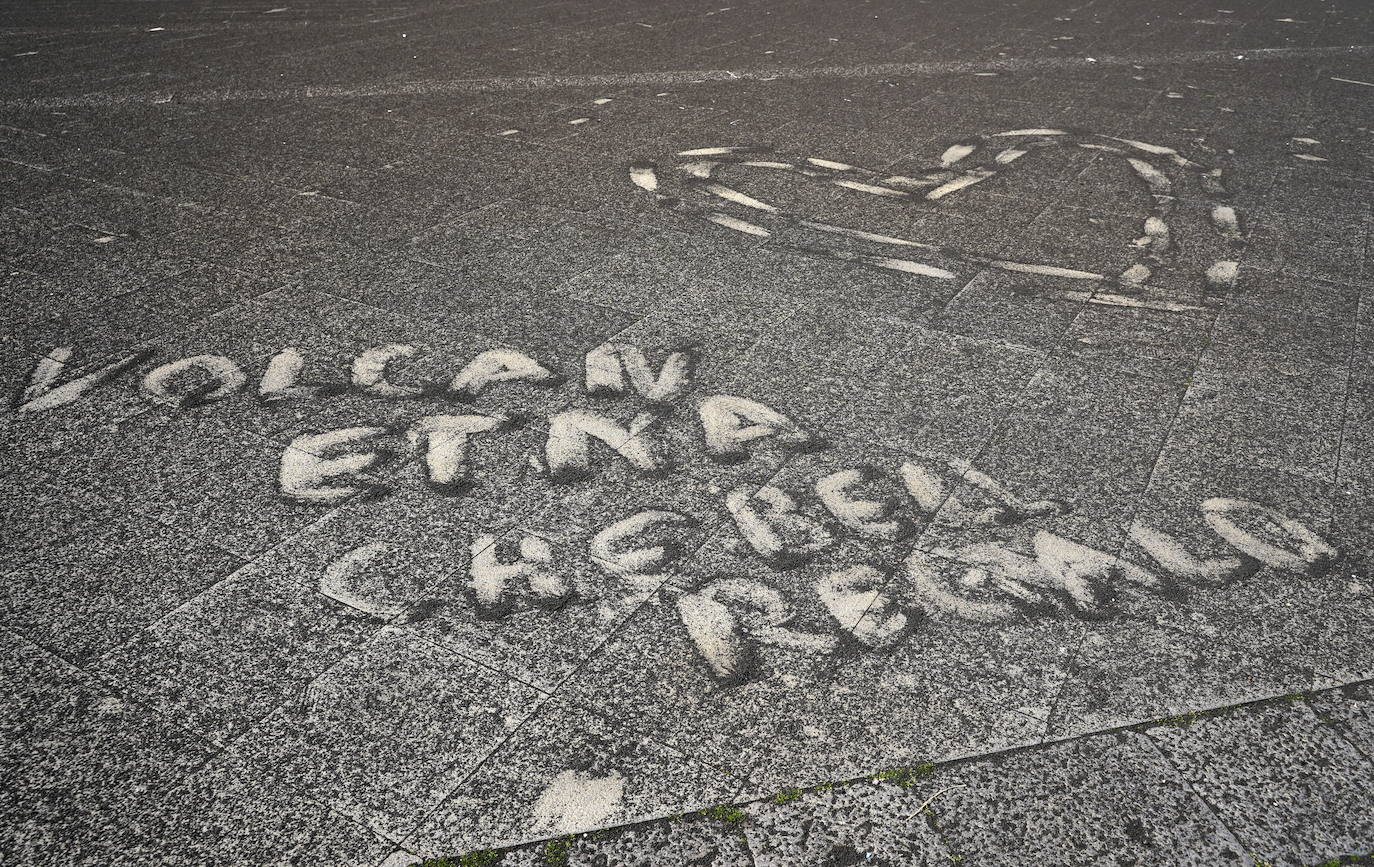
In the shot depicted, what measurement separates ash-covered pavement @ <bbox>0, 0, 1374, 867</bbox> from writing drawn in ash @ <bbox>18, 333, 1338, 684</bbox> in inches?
0.6

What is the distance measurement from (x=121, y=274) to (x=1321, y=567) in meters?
4.18

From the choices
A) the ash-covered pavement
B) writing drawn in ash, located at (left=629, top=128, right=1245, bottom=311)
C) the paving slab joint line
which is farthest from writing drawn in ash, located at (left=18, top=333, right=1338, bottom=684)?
writing drawn in ash, located at (left=629, top=128, right=1245, bottom=311)

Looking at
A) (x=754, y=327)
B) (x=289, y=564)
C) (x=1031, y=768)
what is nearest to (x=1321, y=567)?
(x=1031, y=768)

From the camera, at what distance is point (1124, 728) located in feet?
6.60

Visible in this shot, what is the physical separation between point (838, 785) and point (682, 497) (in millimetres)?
992

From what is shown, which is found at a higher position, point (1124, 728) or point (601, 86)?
point (601, 86)

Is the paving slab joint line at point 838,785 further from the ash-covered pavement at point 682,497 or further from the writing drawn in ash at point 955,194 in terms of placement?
the writing drawn in ash at point 955,194

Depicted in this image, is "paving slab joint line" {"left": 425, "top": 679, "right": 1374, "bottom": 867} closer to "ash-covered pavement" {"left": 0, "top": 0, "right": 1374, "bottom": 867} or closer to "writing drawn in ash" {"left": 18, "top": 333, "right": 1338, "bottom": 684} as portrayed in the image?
"ash-covered pavement" {"left": 0, "top": 0, "right": 1374, "bottom": 867}

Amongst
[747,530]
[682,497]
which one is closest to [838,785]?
[747,530]

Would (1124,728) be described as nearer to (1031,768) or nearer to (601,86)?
(1031,768)

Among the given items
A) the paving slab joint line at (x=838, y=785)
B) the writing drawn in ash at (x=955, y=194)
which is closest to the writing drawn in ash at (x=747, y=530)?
the paving slab joint line at (x=838, y=785)

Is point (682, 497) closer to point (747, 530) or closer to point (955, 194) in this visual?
point (747, 530)

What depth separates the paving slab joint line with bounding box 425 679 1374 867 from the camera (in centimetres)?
175

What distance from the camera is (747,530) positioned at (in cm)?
256
